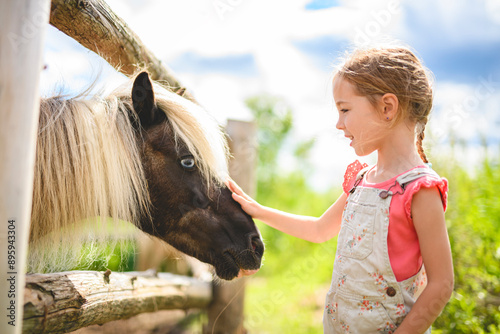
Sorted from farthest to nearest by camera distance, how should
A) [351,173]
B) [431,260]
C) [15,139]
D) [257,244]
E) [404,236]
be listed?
[257,244] → [351,173] → [404,236] → [431,260] → [15,139]

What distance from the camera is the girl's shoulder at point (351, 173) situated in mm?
1785

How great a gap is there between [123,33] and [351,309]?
189cm

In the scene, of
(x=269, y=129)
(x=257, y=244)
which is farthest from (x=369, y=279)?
(x=269, y=129)

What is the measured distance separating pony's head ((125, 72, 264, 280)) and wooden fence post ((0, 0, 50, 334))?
3.01ft

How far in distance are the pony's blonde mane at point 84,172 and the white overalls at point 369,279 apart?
0.87 m

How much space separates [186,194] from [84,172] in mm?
525

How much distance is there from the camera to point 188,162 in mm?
1932

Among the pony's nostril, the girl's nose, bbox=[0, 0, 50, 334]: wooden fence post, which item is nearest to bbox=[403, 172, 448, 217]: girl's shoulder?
the girl's nose

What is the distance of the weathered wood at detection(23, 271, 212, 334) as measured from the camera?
1.26 metres

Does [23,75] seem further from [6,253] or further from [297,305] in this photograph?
[297,305]

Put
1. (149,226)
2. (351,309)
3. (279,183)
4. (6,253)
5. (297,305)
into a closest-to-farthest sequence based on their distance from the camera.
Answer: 1. (6,253)
2. (351,309)
3. (149,226)
4. (297,305)
5. (279,183)

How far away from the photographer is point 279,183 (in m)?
14.1

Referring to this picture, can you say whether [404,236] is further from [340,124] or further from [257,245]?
[257,245]

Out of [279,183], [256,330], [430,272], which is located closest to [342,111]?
[430,272]
